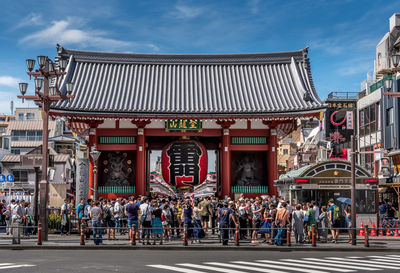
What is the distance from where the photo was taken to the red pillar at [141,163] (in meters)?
31.3

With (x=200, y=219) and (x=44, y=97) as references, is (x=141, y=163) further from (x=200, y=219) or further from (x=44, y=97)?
(x=44, y=97)

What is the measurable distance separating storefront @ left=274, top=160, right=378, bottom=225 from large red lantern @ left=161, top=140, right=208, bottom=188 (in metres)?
6.59

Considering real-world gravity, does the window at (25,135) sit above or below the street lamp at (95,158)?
above

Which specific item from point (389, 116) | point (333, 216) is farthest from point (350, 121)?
point (333, 216)

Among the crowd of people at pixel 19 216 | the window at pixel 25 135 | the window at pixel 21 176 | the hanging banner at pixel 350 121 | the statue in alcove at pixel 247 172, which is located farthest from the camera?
the window at pixel 25 135

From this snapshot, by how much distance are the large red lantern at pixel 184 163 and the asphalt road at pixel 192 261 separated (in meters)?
11.1

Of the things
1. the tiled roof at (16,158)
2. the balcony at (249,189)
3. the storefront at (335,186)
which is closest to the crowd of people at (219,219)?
the storefront at (335,186)

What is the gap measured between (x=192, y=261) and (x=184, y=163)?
1479cm

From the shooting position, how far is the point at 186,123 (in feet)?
103

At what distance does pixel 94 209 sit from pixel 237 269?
9417 millimetres

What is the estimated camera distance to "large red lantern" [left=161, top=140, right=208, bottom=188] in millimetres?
30984

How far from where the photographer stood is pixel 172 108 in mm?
31562

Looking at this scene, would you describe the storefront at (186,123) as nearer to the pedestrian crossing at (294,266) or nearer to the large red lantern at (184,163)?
the large red lantern at (184,163)

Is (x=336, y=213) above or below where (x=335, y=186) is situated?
below
